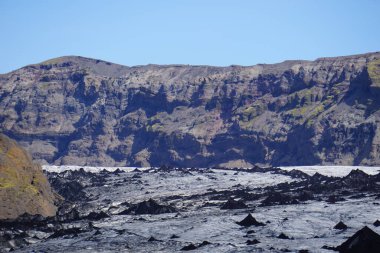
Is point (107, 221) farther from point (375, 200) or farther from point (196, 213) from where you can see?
point (375, 200)

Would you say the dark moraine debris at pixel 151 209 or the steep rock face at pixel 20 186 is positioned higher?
the steep rock face at pixel 20 186

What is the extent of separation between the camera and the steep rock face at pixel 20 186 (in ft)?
256

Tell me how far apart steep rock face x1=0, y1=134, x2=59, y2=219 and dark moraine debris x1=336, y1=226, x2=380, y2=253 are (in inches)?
1789

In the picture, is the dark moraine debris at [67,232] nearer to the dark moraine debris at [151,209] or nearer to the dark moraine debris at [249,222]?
the dark moraine debris at [249,222]

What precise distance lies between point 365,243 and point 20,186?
52.7 m

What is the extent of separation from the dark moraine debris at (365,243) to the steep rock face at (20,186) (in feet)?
149

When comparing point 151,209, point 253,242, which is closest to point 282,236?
point 253,242

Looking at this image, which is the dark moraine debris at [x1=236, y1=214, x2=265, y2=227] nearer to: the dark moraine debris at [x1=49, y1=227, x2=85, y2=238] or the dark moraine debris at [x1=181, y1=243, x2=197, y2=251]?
the dark moraine debris at [x1=181, y1=243, x2=197, y2=251]

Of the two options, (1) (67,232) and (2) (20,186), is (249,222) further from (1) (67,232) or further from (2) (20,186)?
(2) (20,186)

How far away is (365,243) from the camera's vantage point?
40.8 meters

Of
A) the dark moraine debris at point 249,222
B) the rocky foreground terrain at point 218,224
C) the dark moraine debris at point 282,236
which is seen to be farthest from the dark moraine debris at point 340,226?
the dark moraine debris at point 249,222

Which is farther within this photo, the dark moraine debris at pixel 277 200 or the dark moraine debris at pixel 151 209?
the dark moraine debris at pixel 277 200

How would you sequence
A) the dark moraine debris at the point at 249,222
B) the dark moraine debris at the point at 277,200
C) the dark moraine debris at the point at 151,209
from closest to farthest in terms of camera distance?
the dark moraine debris at the point at 249,222, the dark moraine debris at the point at 151,209, the dark moraine debris at the point at 277,200

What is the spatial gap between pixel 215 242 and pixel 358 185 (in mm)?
53039
